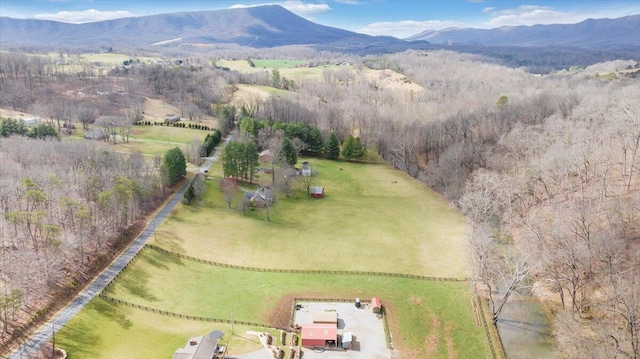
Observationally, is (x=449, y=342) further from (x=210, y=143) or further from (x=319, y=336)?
(x=210, y=143)

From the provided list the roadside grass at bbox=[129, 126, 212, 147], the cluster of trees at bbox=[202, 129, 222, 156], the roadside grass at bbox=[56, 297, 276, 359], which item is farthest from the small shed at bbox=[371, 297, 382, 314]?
the roadside grass at bbox=[129, 126, 212, 147]

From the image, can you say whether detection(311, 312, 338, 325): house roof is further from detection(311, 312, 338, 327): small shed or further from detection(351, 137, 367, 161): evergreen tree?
detection(351, 137, 367, 161): evergreen tree

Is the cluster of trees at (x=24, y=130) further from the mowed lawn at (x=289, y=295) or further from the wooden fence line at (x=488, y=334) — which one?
the wooden fence line at (x=488, y=334)

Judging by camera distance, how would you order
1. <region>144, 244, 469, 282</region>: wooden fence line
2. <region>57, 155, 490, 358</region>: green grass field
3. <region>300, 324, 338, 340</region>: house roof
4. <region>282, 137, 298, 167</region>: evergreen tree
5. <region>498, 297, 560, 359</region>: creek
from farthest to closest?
<region>282, 137, 298, 167</region>: evergreen tree < <region>144, 244, 469, 282</region>: wooden fence line < <region>57, 155, 490, 358</region>: green grass field < <region>498, 297, 560, 359</region>: creek < <region>300, 324, 338, 340</region>: house roof

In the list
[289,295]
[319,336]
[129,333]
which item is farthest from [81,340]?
[319,336]

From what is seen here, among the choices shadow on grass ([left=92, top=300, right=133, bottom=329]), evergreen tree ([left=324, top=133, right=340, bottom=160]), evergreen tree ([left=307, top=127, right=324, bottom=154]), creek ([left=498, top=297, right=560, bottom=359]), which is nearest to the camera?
creek ([left=498, top=297, right=560, bottom=359])

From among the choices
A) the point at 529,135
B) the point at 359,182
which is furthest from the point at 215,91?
the point at 529,135
